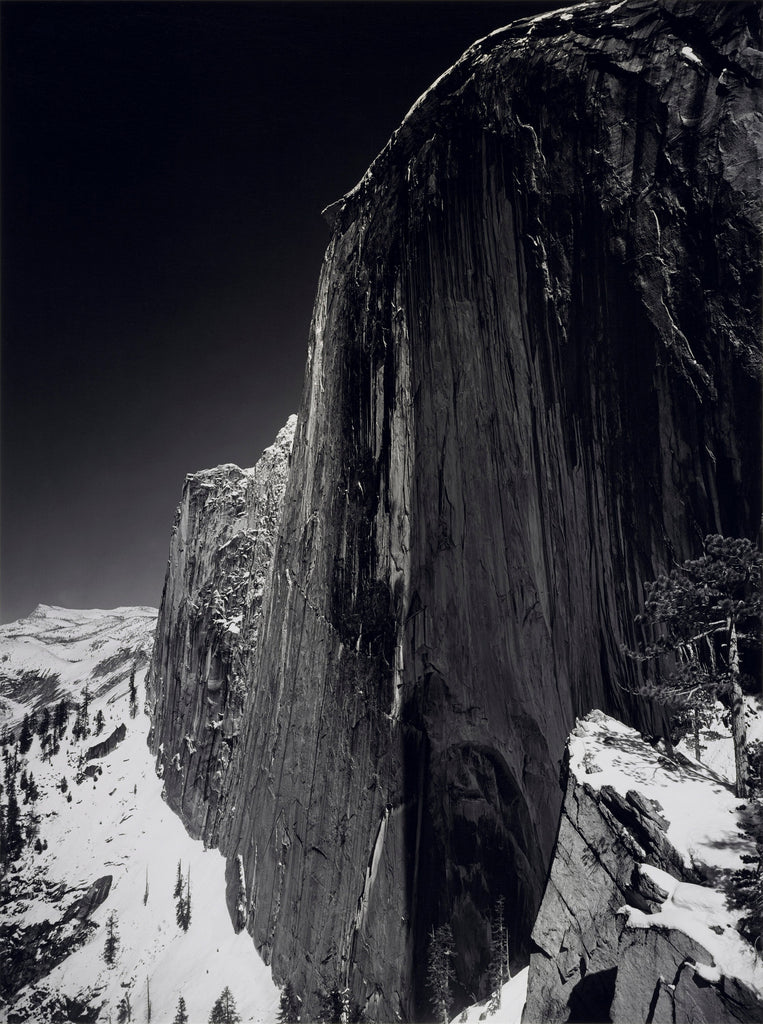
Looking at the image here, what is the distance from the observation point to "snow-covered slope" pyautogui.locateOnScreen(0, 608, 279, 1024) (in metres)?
50.5

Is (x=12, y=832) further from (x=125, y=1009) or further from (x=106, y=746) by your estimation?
(x=125, y=1009)

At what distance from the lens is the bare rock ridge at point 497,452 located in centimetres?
1658

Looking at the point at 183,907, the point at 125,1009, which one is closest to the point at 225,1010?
the point at 183,907

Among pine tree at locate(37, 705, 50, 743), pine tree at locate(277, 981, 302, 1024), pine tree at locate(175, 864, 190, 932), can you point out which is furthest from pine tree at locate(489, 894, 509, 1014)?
pine tree at locate(37, 705, 50, 743)

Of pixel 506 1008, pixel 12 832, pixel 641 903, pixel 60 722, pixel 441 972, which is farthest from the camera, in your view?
pixel 60 722

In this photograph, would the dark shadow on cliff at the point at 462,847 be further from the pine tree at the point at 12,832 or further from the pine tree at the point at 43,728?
the pine tree at the point at 43,728

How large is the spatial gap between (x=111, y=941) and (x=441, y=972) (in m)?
64.9

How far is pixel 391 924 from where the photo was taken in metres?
28.0

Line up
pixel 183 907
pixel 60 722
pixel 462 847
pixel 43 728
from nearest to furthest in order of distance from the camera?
pixel 462 847 → pixel 183 907 → pixel 43 728 → pixel 60 722

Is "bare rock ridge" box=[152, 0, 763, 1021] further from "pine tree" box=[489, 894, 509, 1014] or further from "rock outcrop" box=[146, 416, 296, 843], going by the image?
"rock outcrop" box=[146, 416, 296, 843]

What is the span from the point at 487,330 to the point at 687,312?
29.7 feet

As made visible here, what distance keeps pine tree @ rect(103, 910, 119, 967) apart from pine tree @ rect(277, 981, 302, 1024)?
42.5 meters

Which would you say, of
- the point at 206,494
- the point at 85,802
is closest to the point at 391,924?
the point at 206,494

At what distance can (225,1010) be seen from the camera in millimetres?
41844
